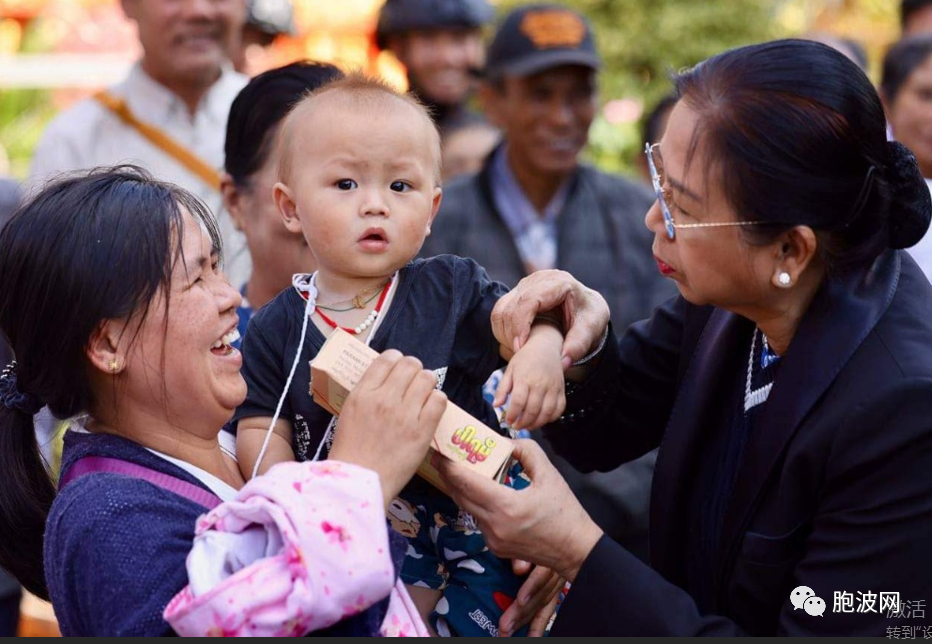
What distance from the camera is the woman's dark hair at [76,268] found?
89.3 inches

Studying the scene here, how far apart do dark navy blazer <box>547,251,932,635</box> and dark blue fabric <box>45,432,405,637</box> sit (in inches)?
21.8

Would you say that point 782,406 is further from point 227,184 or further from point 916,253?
point 227,184

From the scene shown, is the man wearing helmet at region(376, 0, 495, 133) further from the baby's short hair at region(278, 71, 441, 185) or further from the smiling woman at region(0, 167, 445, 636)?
the smiling woman at region(0, 167, 445, 636)

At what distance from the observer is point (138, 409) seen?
238cm

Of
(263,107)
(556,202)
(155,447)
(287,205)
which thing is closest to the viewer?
(155,447)

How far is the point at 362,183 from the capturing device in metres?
2.51

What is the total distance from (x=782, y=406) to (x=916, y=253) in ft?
5.08

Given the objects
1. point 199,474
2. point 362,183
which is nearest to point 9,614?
point 199,474

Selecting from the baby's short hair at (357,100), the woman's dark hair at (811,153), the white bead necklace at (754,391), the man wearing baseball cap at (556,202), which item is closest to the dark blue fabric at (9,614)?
the man wearing baseball cap at (556,202)

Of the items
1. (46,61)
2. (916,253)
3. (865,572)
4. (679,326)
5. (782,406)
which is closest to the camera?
(865,572)

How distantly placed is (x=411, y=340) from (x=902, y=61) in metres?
3.83

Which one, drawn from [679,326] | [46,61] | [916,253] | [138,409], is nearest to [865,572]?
[679,326]

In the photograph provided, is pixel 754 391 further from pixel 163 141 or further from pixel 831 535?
pixel 163 141

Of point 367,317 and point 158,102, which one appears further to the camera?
point 158,102
